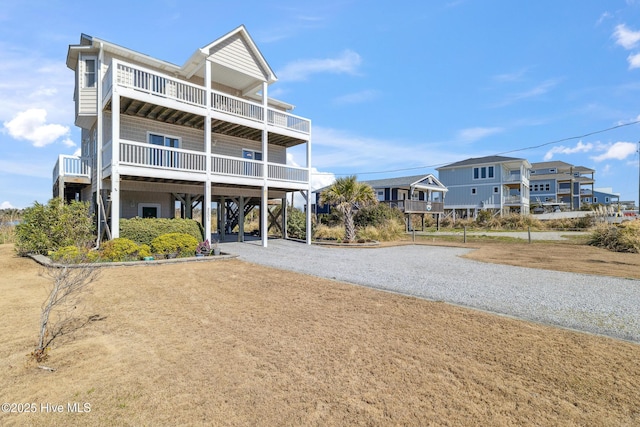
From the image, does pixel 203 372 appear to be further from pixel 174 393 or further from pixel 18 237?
pixel 18 237

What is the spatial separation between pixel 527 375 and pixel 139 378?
422 centimetres

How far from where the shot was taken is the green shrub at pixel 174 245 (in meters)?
11.8

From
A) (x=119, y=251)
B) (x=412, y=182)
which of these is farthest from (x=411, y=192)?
(x=119, y=251)

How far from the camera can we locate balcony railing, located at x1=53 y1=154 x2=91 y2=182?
A: 14875 mm

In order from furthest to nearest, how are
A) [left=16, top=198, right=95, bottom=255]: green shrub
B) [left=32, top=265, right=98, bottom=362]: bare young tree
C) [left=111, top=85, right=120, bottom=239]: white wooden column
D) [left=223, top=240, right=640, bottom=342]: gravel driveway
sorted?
[left=111, top=85, right=120, bottom=239]: white wooden column, [left=16, top=198, right=95, bottom=255]: green shrub, [left=223, top=240, right=640, bottom=342]: gravel driveway, [left=32, top=265, right=98, bottom=362]: bare young tree

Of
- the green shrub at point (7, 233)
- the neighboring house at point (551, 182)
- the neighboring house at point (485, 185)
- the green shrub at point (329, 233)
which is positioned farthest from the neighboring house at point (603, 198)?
the green shrub at point (7, 233)

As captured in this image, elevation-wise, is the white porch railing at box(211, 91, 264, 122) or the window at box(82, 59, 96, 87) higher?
the window at box(82, 59, 96, 87)

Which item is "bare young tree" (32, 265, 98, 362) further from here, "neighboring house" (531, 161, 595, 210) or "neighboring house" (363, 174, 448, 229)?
"neighboring house" (531, 161, 595, 210)

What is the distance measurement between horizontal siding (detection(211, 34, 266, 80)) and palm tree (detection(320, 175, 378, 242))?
7655mm

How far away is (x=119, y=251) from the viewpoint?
422 inches

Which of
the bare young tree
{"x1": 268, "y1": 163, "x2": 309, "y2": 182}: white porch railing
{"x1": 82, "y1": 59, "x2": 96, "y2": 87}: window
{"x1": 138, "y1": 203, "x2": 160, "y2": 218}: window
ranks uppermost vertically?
{"x1": 82, "y1": 59, "x2": 96, "y2": 87}: window

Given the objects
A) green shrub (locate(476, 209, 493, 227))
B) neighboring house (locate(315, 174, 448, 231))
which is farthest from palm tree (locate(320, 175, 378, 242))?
green shrub (locate(476, 209, 493, 227))

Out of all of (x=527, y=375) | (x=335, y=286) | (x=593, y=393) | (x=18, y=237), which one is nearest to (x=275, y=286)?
(x=335, y=286)

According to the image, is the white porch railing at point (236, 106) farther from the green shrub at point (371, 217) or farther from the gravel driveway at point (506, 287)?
the green shrub at point (371, 217)
